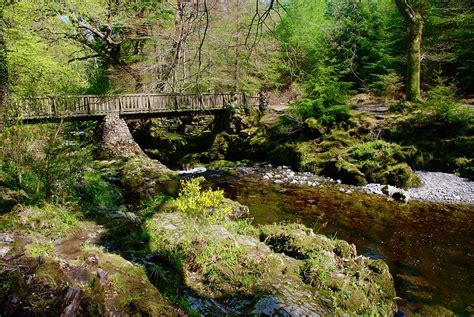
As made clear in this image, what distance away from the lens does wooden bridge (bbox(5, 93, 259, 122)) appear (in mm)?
14281

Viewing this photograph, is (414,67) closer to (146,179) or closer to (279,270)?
(146,179)

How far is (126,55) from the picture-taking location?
75.0 ft

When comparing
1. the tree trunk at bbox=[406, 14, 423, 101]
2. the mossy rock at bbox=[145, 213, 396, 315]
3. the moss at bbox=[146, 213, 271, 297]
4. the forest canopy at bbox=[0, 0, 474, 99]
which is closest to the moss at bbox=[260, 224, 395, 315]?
the mossy rock at bbox=[145, 213, 396, 315]

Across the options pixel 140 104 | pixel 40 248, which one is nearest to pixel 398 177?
pixel 40 248

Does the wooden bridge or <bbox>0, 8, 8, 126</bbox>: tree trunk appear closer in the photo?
<bbox>0, 8, 8, 126</bbox>: tree trunk

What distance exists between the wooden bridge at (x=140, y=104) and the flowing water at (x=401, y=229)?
262 inches

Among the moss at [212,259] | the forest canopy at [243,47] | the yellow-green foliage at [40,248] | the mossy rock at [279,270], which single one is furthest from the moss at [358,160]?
the yellow-green foliage at [40,248]

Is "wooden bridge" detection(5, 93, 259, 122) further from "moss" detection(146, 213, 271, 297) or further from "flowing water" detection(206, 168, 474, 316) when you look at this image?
"moss" detection(146, 213, 271, 297)

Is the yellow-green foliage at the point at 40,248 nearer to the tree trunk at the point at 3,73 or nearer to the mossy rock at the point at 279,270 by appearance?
the mossy rock at the point at 279,270

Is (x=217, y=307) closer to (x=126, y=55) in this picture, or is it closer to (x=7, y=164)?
(x=7, y=164)

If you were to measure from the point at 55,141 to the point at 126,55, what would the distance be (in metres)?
17.3

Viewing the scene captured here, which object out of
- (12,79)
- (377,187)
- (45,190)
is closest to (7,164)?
(45,190)

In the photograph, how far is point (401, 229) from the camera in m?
8.55

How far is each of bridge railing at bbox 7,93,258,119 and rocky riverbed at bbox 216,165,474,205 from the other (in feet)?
18.7
